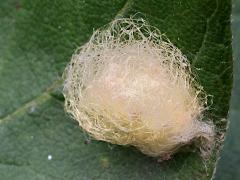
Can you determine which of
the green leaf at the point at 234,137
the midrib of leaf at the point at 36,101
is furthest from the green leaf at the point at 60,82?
the green leaf at the point at 234,137

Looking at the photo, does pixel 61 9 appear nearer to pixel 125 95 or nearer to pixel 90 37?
pixel 90 37

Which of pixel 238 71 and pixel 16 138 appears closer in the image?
pixel 16 138

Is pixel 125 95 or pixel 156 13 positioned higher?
pixel 156 13

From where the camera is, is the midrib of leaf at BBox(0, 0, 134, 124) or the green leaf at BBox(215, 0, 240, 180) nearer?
the midrib of leaf at BBox(0, 0, 134, 124)

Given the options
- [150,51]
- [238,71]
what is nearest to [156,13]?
[150,51]

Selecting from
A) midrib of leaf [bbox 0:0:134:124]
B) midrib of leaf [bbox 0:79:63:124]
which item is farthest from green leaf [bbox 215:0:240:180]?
midrib of leaf [bbox 0:79:63:124]

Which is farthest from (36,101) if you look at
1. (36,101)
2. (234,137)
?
(234,137)

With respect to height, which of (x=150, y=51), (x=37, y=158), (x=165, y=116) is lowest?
(x=37, y=158)

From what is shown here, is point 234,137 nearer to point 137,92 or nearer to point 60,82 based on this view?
point 137,92

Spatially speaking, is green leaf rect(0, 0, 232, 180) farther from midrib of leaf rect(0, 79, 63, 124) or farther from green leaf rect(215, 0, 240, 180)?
green leaf rect(215, 0, 240, 180)
